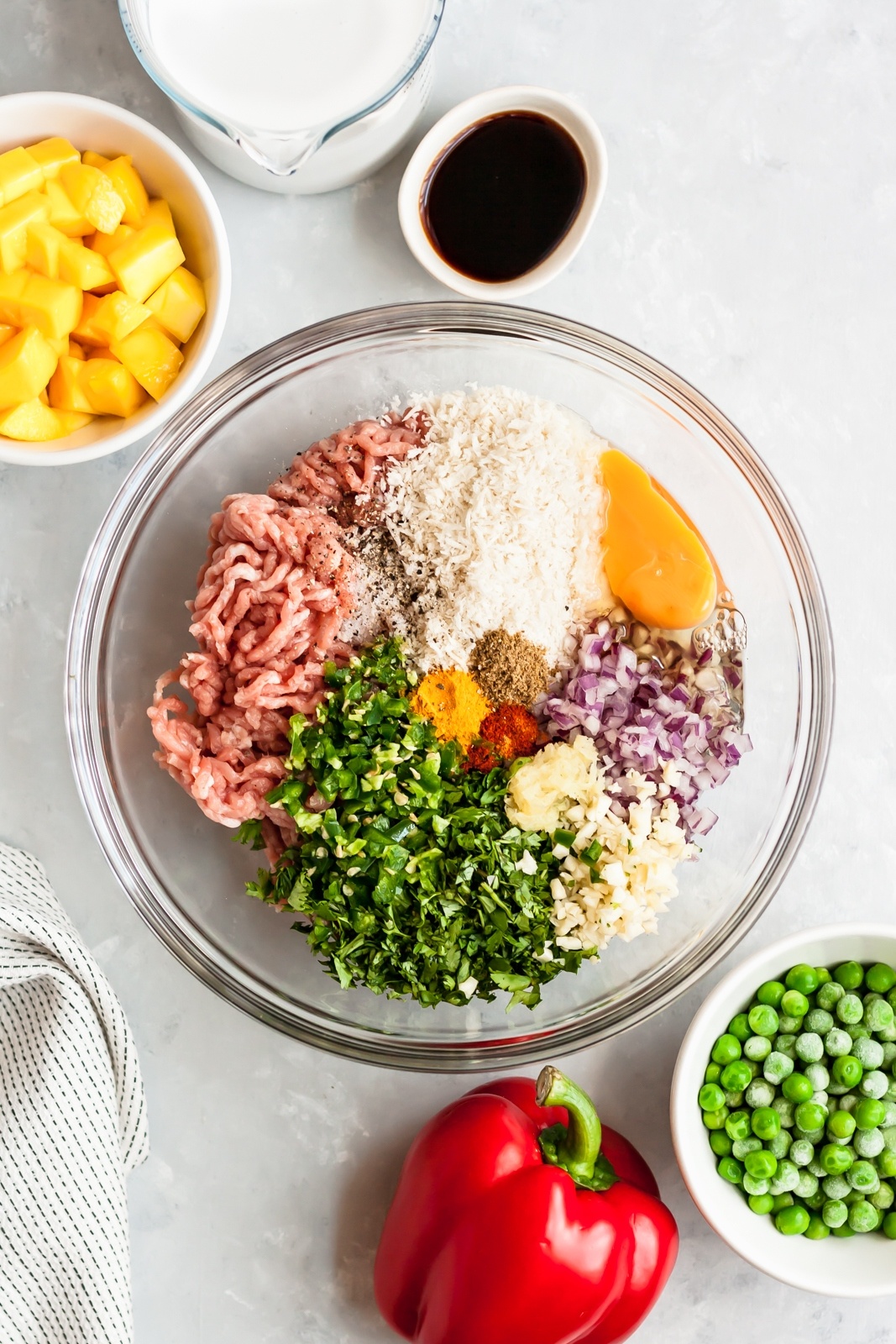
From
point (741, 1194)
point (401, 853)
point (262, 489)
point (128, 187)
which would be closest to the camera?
point (401, 853)

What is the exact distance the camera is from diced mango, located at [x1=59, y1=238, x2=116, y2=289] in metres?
1.77

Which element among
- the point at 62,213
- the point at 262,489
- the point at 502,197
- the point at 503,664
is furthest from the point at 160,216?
the point at 503,664

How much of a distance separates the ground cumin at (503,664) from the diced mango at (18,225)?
1.08 metres

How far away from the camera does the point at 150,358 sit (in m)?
1.84

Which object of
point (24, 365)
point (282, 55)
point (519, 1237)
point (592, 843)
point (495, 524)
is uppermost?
point (282, 55)

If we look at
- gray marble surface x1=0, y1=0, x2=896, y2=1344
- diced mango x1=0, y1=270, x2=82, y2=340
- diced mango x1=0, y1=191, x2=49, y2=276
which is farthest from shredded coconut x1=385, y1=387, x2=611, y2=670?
diced mango x1=0, y1=191, x2=49, y2=276

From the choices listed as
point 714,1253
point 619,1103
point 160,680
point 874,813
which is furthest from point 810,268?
point 714,1253

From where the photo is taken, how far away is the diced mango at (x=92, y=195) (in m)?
1.79

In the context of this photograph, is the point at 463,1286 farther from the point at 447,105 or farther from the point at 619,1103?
the point at 447,105

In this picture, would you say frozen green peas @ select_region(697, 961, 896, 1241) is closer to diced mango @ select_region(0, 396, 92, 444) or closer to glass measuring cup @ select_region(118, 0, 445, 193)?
diced mango @ select_region(0, 396, 92, 444)

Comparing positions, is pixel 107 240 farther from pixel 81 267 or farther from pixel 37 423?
pixel 37 423

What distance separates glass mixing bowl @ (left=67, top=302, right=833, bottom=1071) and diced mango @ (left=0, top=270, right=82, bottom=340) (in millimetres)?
314

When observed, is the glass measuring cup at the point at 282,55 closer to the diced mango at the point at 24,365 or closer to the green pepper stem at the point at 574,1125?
the diced mango at the point at 24,365

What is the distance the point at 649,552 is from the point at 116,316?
1081 mm
